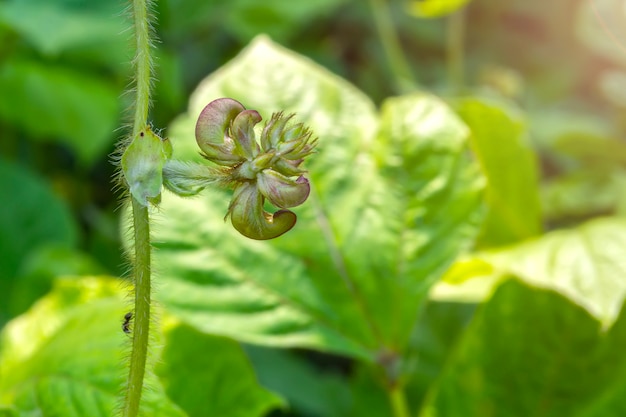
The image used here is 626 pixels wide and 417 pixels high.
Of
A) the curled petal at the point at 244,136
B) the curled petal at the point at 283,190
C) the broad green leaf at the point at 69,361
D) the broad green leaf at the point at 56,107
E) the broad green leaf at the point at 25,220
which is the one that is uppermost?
the curled petal at the point at 244,136

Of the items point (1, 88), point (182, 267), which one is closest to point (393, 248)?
point (182, 267)

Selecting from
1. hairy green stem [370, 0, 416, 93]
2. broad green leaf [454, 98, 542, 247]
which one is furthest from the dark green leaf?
broad green leaf [454, 98, 542, 247]

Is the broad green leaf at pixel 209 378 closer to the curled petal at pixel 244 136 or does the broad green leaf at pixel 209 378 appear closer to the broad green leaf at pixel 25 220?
the curled petal at pixel 244 136

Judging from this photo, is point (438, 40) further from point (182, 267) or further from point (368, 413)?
point (182, 267)

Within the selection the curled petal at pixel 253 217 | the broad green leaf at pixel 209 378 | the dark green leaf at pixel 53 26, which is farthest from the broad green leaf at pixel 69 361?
the dark green leaf at pixel 53 26

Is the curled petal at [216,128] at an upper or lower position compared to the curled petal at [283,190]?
upper
